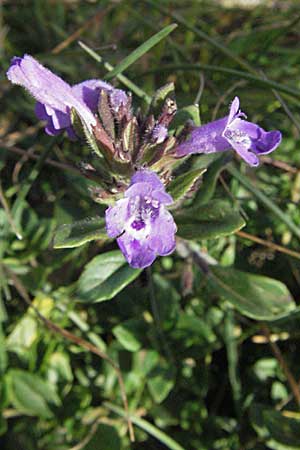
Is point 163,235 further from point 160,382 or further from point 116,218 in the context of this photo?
point 160,382

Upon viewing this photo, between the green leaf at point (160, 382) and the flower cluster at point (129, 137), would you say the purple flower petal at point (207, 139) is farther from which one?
the green leaf at point (160, 382)

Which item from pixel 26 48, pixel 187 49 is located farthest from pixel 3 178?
pixel 187 49

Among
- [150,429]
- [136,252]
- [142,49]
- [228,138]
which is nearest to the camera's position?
[136,252]

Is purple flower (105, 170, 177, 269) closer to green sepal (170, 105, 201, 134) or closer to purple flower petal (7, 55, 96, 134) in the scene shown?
purple flower petal (7, 55, 96, 134)

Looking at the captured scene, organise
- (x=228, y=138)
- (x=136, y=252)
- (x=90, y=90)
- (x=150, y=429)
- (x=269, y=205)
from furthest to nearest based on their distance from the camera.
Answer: (x=150, y=429) < (x=269, y=205) < (x=90, y=90) < (x=228, y=138) < (x=136, y=252)

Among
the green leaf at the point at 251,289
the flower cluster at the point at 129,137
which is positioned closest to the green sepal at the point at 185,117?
the flower cluster at the point at 129,137

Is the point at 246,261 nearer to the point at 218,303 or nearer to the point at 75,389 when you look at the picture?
the point at 218,303

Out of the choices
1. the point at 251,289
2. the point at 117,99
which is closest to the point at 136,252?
the point at 117,99
